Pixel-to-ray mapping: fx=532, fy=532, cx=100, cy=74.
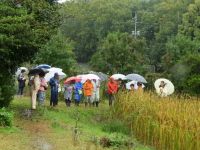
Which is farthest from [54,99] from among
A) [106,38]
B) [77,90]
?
[106,38]

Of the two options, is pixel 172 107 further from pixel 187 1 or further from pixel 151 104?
pixel 187 1

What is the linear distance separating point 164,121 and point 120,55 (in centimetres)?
3246

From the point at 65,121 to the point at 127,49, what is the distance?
30742mm

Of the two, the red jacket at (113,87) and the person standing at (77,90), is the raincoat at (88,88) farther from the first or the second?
the red jacket at (113,87)

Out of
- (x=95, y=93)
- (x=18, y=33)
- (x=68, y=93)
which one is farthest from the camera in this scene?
(x=95, y=93)

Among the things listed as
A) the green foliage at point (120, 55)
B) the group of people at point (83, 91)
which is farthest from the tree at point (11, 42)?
the green foliage at point (120, 55)

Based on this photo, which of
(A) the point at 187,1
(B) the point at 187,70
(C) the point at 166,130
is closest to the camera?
(C) the point at 166,130

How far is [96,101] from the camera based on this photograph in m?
24.0

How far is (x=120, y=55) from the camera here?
1887 inches

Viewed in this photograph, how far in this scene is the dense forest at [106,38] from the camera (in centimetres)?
1730

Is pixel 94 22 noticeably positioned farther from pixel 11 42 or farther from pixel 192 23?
pixel 11 42

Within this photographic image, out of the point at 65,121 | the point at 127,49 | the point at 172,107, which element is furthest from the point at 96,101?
the point at 127,49

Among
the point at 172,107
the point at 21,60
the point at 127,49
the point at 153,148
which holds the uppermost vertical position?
the point at 127,49

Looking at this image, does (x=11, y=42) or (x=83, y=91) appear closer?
(x=11, y=42)
